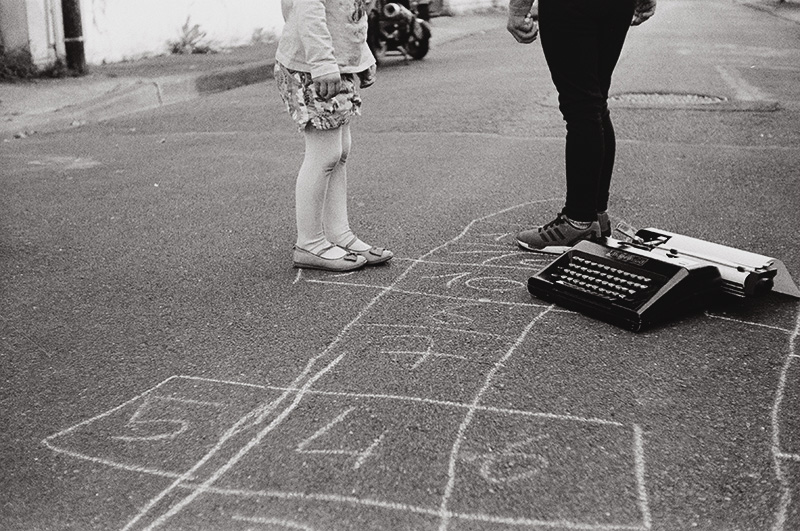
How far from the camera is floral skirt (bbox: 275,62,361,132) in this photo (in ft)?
11.5

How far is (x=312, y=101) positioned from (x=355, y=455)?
5.53 ft

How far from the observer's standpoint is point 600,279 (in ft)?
10.6

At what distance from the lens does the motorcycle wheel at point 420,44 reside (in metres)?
11.9

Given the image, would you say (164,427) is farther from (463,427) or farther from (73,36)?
(73,36)

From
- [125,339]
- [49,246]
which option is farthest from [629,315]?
[49,246]

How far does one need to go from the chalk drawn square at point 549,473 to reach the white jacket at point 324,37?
5.18 ft

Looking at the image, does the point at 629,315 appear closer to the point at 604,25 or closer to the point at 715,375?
the point at 715,375

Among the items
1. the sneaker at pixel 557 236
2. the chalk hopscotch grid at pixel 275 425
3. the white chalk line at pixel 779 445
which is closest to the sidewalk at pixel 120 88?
the sneaker at pixel 557 236

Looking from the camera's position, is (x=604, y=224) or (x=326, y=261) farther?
(x=604, y=224)

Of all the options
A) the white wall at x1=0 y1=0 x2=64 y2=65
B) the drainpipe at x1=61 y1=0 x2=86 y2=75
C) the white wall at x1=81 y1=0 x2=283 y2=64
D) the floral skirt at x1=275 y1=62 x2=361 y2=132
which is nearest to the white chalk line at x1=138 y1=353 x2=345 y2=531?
the floral skirt at x1=275 y1=62 x2=361 y2=132

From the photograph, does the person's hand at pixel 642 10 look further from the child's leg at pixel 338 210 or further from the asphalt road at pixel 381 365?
the child's leg at pixel 338 210

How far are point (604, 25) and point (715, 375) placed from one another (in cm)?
173

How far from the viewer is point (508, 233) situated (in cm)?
421

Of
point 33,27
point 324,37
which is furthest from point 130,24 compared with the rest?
point 324,37
